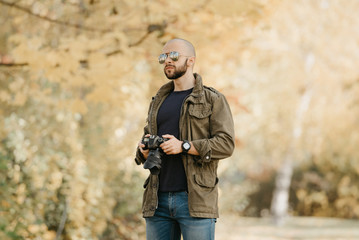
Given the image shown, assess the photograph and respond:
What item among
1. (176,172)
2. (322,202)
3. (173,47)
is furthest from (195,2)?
(322,202)

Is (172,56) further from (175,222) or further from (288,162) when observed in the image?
(288,162)

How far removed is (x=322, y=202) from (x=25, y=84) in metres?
12.8

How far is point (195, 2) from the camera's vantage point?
412 cm

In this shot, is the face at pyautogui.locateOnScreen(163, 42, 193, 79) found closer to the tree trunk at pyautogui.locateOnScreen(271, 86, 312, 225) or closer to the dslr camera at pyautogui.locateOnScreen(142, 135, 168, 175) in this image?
the dslr camera at pyautogui.locateOnScreen(142, 135, 168, 175)

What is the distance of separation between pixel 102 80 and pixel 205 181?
2.08 metres

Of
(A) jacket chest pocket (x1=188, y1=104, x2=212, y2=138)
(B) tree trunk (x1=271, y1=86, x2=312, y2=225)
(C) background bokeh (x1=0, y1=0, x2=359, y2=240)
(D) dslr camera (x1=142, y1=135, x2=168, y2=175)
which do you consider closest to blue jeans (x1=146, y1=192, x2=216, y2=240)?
(D) dslr camera (x1=142, y1=135, x2=168, y2=175)

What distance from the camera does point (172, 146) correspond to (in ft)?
7.95

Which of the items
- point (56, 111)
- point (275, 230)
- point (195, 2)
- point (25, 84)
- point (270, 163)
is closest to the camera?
point (195, 2)

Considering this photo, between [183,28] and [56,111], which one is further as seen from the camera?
[56,111]

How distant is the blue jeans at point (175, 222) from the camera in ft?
8.05

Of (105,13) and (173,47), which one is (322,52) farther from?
(173,47)

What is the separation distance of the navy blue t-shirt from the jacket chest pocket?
0.32 feet

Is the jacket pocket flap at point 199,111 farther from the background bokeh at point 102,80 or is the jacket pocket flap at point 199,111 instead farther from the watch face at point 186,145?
the background bokeh at point 102,80

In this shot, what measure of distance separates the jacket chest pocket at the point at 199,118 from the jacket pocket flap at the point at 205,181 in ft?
0.73
